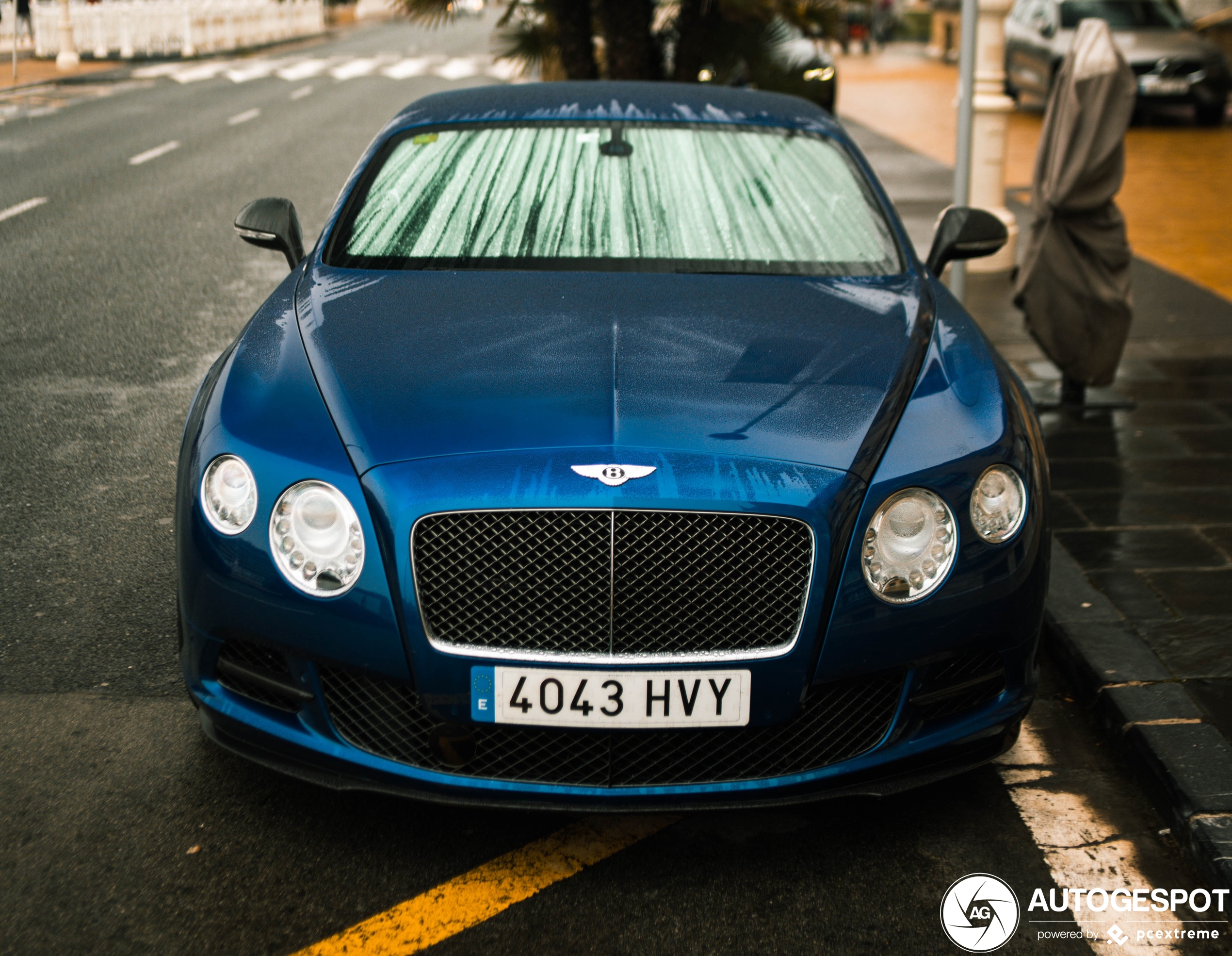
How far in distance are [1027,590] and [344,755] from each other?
1431 millimetres

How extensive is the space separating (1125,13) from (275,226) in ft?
56.9

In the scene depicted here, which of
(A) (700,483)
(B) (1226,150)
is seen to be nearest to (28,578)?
(A) (700,483)

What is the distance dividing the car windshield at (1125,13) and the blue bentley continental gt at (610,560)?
55.9 feet

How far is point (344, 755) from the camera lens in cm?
269

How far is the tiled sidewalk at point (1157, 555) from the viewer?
3135 millimetres

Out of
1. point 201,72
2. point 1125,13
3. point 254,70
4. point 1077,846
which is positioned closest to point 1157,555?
point 1077,846

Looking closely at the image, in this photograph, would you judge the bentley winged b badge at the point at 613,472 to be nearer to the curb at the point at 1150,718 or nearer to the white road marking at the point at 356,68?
the curb at the point at 1150,718

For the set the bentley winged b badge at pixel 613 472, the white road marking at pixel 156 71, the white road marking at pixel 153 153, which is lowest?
the white road marking at pixel 156 71

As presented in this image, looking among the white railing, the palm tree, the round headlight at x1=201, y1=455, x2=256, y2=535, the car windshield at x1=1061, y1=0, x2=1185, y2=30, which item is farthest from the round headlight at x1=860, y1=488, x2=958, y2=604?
the white railing

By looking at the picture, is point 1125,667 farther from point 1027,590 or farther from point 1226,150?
point 1226,150

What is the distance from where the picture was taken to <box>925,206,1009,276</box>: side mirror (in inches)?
161

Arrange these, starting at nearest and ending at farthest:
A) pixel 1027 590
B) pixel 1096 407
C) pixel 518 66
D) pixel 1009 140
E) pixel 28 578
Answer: pixel 1027 590
pixel 28 578
pixel 1096 407
pixel 518 66
pixel 1009 140

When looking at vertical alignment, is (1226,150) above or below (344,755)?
below

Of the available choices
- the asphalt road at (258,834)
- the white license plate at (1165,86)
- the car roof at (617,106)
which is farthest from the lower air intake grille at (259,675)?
the white license plate at (1165,86)
